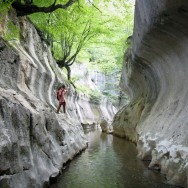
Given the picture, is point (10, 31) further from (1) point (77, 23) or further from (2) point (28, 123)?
(1) point (77, 23)

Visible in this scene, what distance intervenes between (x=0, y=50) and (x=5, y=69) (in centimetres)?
78

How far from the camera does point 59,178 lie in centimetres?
1018

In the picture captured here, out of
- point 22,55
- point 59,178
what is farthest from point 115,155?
point 22,55

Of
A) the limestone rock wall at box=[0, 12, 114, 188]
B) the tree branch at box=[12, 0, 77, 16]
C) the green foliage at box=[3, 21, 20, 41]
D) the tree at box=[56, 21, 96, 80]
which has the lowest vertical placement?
the limestone rock wall at box=[0, 12, 114, 188]

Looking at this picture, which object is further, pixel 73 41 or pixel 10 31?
pixel 73 41

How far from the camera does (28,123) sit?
9.45 metres

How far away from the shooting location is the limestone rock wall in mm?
7605

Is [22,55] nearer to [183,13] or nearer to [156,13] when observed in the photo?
[156,13]

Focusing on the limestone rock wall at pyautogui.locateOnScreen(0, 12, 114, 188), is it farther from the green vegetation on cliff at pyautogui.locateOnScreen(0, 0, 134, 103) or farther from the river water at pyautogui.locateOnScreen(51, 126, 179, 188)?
the green vegetation on cliff at pyautogui.locateOnScreen(0, 0, 134, 103)

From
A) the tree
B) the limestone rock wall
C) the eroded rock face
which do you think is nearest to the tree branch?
the limestone rock wall

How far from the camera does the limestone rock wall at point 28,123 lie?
7.61 m

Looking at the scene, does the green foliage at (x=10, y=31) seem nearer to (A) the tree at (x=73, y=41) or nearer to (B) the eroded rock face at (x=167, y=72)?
(B) the eroded rock face at (x=167, y=72)

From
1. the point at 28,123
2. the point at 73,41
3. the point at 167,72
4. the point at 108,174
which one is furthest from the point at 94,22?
the point at 28,123

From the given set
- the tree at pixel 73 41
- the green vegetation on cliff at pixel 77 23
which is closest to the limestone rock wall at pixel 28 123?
the green vegetation on cliff at pixel 77 23
